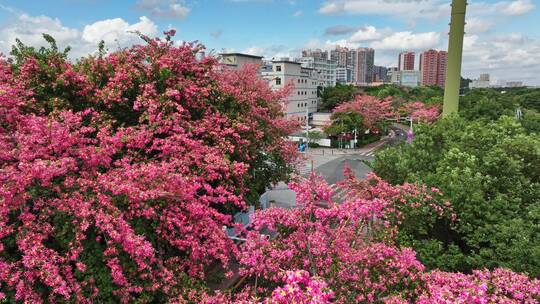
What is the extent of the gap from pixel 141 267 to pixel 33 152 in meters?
2.85

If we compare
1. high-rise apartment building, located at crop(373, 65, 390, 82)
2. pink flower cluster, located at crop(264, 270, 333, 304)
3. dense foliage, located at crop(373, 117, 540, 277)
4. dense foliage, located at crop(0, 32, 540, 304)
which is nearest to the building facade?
high-rise apartment building, located at crop(373, 65, 390, 82)

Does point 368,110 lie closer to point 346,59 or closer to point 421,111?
point 421,111

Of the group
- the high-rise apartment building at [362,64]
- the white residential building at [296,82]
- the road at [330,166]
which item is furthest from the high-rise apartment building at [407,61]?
the road at [330,166]

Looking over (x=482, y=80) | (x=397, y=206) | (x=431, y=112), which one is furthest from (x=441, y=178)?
(x=482, y=80)

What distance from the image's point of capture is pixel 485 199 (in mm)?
8070

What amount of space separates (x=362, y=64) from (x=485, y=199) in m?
134

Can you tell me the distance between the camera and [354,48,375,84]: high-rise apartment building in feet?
440

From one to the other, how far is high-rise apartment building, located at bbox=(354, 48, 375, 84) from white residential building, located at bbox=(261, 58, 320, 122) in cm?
8204

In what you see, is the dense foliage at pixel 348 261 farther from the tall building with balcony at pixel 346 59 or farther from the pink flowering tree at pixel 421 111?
the tall building with balcony at pixel 346 59

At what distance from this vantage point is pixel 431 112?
39.9 meters

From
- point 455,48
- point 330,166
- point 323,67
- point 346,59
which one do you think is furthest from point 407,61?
point 455,48

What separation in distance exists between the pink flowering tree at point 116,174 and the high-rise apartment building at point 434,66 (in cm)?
11438

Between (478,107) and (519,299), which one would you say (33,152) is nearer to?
(519,299)

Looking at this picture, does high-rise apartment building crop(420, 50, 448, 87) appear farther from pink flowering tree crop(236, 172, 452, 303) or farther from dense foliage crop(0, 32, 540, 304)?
pink flowering tree crop(236, 172, 452, 303)
